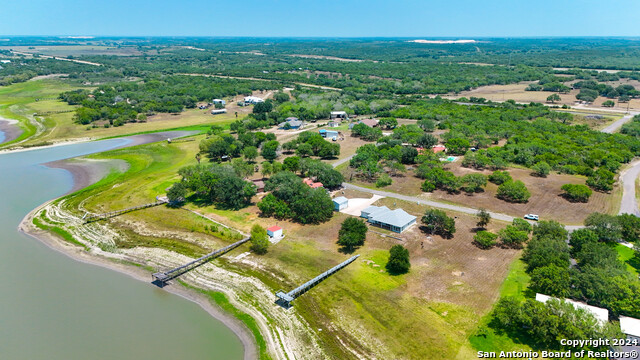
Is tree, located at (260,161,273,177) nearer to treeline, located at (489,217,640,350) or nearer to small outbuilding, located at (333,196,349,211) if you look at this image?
small outbuilding, located at (333,196,349,211)

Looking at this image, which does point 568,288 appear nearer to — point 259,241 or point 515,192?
point 515,192

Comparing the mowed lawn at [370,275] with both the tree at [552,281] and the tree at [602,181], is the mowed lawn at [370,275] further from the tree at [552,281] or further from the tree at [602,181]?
the tree at [602,181]

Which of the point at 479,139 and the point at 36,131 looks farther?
the point at 36,131

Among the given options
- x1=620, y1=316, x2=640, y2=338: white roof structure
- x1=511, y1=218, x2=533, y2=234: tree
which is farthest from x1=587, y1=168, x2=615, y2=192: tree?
x1=620, y1=316, x2=640, y2=338: white roof structure

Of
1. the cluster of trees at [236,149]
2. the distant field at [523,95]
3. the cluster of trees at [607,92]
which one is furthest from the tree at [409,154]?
the cluster of trees at [607,92]

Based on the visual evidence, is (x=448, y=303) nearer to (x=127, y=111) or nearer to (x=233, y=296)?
(x=233, y=296)

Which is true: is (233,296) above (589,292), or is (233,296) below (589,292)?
below

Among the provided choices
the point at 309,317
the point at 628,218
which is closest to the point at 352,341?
the point at 309,317

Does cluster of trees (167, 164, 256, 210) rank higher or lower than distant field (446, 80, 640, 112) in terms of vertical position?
higher
